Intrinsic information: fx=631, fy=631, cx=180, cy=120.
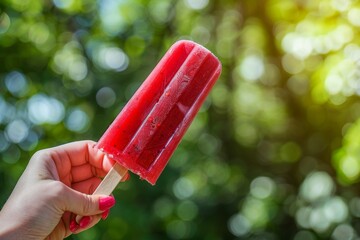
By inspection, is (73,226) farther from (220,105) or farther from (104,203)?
(220,105)

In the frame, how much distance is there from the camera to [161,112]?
6.36ft

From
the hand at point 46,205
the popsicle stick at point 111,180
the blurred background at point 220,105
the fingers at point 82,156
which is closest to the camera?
the hand at point 46,205

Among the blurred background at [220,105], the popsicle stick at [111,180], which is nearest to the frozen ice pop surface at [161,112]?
the popsicle stick at [111,180]

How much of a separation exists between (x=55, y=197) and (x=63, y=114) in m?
3.25

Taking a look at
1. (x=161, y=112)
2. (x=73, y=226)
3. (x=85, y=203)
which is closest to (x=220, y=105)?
(x=161, y=112)

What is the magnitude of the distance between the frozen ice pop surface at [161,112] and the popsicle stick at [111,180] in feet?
0.09

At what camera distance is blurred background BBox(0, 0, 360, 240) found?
14.3 feet

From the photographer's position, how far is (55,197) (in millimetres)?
1611

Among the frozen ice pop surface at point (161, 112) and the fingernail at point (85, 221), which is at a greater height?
the frozen ice pop surface at point (161, 112)

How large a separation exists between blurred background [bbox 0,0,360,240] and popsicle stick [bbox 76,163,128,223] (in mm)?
2282

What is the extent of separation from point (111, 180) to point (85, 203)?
0.13 metres

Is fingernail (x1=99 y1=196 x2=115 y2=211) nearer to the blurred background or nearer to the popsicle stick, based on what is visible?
the popsicle stick

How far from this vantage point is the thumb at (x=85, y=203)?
1622mm

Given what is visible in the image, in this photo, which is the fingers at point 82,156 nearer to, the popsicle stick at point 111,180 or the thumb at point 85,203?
the popsicle stick at point 111,180
